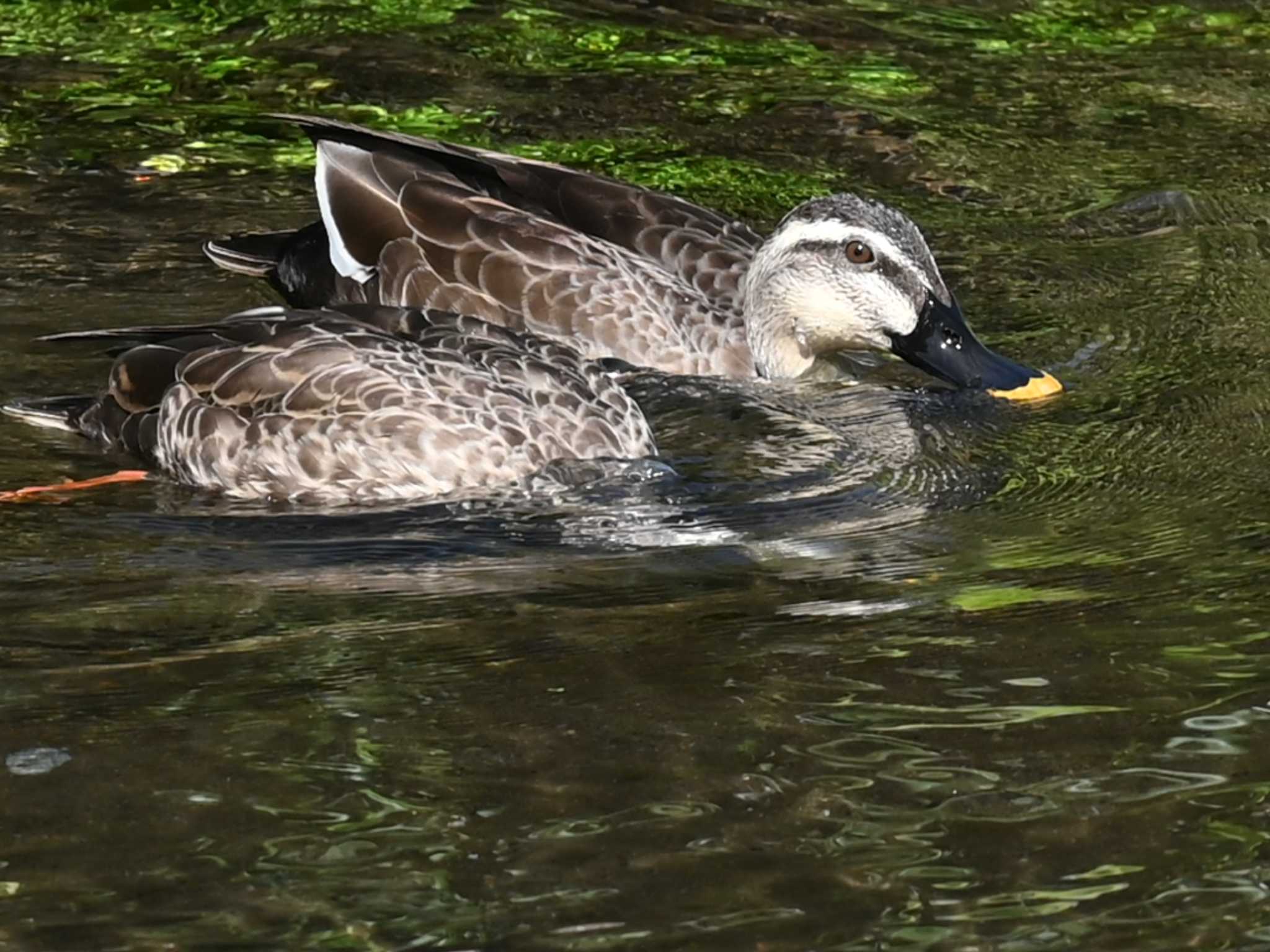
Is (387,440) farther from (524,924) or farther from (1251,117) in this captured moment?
(1251,117)

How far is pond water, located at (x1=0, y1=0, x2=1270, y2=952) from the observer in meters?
4.66

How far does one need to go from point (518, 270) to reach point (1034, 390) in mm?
2157

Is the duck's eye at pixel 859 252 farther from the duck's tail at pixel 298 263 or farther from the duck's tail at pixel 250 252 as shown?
the duck's tail at pixel 250 252

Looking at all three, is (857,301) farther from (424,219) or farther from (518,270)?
(424,219)

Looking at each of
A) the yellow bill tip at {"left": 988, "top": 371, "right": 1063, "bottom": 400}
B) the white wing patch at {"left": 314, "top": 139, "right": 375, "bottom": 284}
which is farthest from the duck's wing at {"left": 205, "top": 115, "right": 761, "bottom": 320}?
the yellow bill tip at {"left": 988, "top": 371, "right": 1063, "bottom": 400}

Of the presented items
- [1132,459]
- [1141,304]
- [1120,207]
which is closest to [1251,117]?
[1120,207]


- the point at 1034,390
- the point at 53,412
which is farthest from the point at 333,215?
the point at 1034,390

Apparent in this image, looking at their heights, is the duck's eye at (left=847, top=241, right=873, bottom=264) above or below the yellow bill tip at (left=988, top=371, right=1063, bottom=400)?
above

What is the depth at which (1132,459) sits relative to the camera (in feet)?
25.1

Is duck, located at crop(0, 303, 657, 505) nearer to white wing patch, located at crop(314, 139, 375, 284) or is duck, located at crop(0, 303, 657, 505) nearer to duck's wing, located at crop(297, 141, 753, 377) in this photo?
duck's wing, located at crop(297, 141, 753, 377)

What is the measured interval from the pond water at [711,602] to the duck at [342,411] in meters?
0.16

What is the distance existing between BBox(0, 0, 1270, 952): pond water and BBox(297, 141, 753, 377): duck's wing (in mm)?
272

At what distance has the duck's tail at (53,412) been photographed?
8133mm

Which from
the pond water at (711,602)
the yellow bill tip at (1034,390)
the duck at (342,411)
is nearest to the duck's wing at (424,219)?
the pond water at (711,602)
